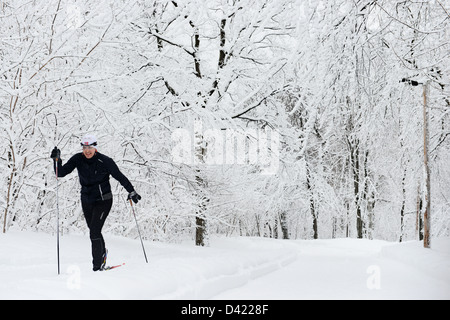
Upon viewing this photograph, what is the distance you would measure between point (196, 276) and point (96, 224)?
5.12 ft

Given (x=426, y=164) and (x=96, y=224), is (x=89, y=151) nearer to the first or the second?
(x=96, y=224)

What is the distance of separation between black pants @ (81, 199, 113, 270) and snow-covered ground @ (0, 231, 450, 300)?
0.92 ft

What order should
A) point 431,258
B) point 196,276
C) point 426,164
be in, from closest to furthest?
1. point 196,276
2. point 431,258
3. point 426,164

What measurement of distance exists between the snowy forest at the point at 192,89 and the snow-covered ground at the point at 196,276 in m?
1.37

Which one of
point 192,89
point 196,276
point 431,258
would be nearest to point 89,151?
point 196,276

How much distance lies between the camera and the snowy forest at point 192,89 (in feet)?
18.4

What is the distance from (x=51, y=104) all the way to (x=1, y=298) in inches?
188

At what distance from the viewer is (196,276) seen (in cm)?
569

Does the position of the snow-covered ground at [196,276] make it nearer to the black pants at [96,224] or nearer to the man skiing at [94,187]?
the black pants at [96,224]

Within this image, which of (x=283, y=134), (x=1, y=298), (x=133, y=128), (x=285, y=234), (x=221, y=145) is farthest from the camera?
(x=285, y=234)

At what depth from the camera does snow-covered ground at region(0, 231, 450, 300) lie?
4461mm

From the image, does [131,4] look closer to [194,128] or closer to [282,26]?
[194,128]
